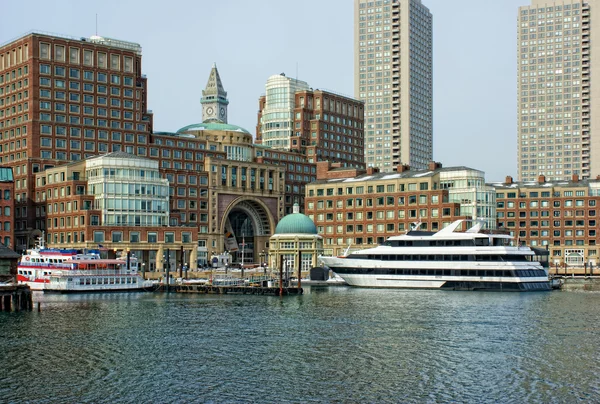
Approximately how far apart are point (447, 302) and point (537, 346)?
136 feet

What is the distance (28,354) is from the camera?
72.9m

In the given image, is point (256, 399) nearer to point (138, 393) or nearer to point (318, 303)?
point (138, 393)

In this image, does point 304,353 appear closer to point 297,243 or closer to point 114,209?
point 114,209

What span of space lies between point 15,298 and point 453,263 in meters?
68.8

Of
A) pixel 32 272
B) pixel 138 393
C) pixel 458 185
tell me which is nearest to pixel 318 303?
pixel 32 272

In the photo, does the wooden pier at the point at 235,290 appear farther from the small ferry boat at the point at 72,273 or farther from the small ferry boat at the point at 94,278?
the small ferry boat at the point at 72,273

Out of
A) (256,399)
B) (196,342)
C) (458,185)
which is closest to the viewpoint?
(256,399)

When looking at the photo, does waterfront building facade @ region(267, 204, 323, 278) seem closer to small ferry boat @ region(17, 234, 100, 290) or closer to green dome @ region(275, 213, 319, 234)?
green dome @ region(275, 213, 319, 234)

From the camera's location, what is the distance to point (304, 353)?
242 ft

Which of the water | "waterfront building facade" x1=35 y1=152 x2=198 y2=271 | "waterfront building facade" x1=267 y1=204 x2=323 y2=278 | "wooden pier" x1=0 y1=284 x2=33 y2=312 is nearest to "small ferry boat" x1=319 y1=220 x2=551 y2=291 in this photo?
the water

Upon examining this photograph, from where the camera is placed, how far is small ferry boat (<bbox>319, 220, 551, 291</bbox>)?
139750 millimetres

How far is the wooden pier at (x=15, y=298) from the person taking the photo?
10675 centimetres

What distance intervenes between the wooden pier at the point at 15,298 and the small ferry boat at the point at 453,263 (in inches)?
2401

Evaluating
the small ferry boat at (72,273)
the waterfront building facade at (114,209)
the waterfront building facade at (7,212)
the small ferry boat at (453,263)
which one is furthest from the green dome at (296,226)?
the waterfront building facade at (7,212)
